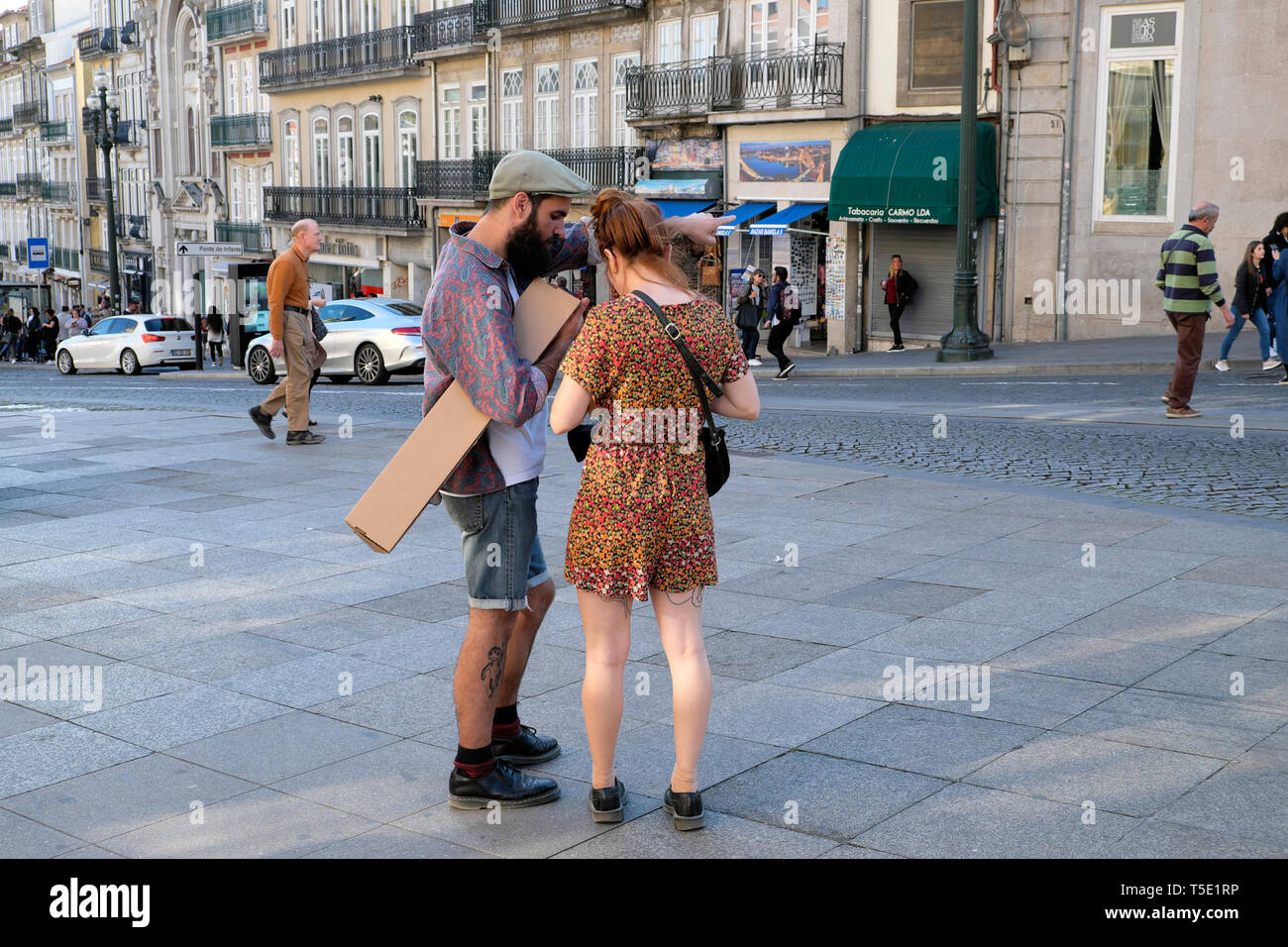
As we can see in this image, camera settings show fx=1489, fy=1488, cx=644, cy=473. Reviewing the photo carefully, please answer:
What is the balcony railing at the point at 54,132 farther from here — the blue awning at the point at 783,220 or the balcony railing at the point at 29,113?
the blue awning at the point at 783,220

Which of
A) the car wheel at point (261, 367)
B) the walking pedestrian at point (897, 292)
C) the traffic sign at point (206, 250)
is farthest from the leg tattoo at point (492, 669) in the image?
the traffic sign at point (206, 250)

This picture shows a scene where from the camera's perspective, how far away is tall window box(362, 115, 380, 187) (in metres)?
46.0

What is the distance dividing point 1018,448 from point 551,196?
8.30 metres

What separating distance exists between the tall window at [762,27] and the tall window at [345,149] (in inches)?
759

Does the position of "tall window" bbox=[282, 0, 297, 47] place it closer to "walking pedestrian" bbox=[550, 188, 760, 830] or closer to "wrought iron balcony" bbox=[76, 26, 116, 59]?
"wrought iron balcony" bbox=[76, 26, 116, 59]

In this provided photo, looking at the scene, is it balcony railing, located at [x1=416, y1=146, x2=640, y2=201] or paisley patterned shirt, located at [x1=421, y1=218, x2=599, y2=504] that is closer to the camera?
paisley patterned shirt, located at [x1=421, y1=218, x2=599, y2=504]

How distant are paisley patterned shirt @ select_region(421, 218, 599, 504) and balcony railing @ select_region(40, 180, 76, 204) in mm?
74963

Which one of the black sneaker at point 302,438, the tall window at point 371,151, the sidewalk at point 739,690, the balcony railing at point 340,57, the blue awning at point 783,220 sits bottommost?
the black sneaker at point 302,438

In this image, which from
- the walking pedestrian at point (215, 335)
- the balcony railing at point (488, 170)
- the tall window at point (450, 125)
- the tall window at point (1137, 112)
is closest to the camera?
the tall window at point (1137, 112)

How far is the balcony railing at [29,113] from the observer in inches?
3100

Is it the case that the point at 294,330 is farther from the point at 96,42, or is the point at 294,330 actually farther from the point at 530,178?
the point at 96,42

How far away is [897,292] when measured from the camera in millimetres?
27703

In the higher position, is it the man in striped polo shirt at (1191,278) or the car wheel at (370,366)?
the man in striped polo shirt at (1191,278)

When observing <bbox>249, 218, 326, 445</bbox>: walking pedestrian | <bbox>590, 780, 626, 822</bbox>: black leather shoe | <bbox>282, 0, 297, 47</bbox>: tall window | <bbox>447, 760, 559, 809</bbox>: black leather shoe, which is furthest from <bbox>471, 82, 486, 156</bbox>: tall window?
<bbox>590, 780, 626, 822</bbox>: black leather shoe
